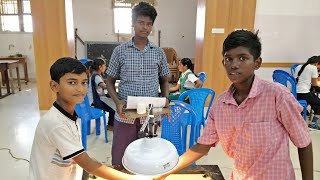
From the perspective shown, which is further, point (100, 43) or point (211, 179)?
point (100, 43)

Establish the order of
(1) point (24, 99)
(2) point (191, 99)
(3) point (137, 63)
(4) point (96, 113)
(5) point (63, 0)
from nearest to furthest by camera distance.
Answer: (3) point (137, 63) < (2) point (191, 99) < (4) point (96, 113) < (5) point (63, 0) < (1) point (24, 99)

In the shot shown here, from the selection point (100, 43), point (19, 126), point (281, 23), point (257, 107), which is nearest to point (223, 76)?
point (281, 23)

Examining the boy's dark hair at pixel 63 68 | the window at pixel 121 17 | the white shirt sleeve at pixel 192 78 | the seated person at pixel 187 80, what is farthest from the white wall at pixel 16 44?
the boy's dark hair at pixel 63 68

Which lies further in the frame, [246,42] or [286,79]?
[286,79]

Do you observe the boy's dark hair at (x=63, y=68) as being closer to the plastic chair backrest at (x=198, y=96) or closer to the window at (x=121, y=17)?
the plastic chair backrest at (x=198, y=96)

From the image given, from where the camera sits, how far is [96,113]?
3.21m

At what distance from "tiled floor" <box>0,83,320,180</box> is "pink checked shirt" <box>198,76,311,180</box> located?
63.5 inches

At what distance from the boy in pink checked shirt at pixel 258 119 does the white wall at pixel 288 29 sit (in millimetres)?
3910

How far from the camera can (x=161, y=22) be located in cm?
806

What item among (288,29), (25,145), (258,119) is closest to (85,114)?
(25,145)

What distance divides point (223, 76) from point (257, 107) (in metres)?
3.86

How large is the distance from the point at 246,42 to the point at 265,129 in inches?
13.2

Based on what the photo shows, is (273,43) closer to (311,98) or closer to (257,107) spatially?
(311,98)

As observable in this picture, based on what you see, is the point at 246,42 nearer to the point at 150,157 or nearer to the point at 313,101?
the point at 150,157
